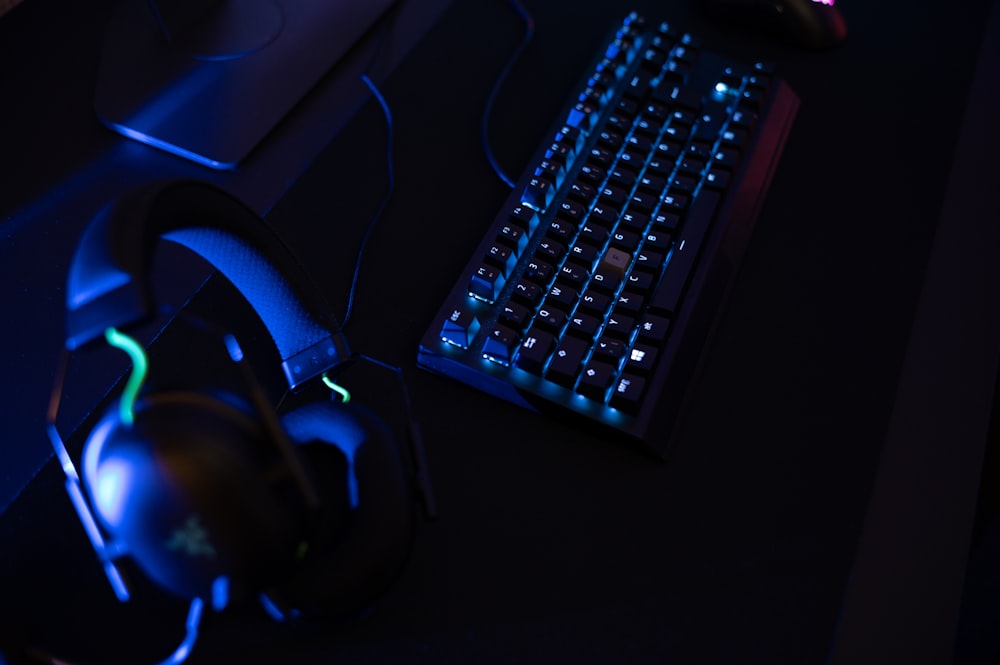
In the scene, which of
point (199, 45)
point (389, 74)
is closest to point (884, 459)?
point (389, 74)

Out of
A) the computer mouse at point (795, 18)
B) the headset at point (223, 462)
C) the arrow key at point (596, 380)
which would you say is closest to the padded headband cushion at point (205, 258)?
the headset at point (223, 462)

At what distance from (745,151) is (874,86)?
0.19 m

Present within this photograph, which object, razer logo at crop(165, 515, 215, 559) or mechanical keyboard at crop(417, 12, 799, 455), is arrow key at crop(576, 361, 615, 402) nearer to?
mechanical keyboard at crop(417, 12, 799, 455)

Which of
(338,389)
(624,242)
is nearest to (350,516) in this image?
(338,389)

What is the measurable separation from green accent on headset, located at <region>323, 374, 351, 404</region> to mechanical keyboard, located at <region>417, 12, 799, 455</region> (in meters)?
0.06

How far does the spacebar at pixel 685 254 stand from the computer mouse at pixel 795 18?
262mm

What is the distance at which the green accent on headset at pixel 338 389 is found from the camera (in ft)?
1.72

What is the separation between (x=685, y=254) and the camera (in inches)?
24.2

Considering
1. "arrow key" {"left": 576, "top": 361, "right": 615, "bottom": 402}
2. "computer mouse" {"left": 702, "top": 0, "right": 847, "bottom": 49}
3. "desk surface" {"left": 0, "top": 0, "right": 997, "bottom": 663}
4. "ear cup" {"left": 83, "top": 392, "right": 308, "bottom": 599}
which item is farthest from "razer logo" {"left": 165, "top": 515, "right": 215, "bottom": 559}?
"computer mouse" {"left": 702, "top": 0, "right": 847, "bottom": 49}

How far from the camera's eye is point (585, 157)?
2.16ft

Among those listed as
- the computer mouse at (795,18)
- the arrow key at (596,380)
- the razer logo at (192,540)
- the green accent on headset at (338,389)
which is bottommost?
the razer logo at (192,540)

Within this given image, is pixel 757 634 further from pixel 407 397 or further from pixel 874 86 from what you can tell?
pixel 874 86

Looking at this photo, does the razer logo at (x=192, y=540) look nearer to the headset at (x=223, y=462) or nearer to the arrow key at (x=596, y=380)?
the headset at (x=223, y=462)

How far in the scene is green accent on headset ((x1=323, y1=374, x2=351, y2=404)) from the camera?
524mm
